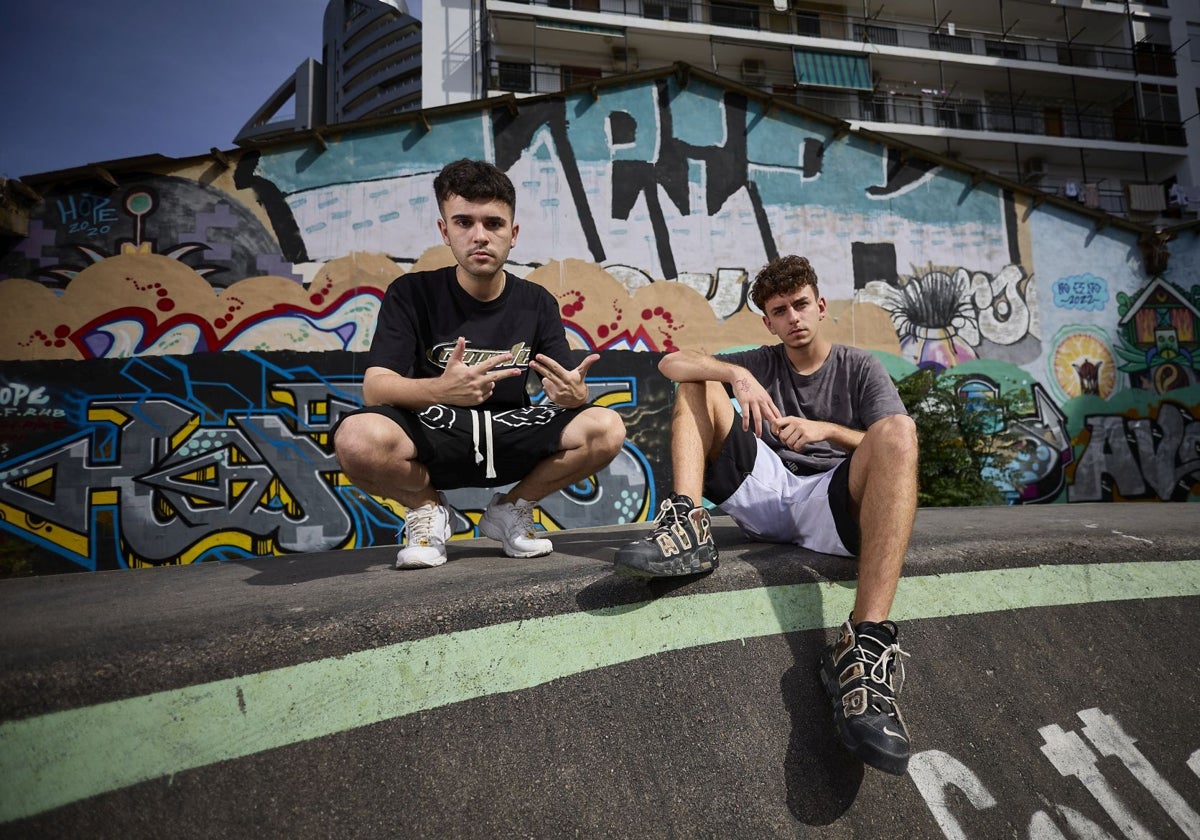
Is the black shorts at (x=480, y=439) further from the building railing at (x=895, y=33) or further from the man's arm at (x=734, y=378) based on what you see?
the building railing at (x=895, y=33)

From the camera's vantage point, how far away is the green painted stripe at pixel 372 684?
5.14 feet

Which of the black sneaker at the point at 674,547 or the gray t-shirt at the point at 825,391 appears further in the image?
the gray t-shirt at the point at 825,391

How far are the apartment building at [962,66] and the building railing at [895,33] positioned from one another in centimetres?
6

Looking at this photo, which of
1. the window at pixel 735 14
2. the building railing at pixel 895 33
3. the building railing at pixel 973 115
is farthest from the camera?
the window at pixel 735 14

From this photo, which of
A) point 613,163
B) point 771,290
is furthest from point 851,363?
point 613,163

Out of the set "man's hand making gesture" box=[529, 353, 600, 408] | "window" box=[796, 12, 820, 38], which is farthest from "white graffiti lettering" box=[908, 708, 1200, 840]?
"window" box=[796, 12, 820, 38]

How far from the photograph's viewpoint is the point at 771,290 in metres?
3.00

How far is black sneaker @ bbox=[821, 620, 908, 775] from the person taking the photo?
1842 mm

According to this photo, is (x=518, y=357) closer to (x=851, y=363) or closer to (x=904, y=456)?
Result: (x=851, y=363)

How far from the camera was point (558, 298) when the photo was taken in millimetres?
8938

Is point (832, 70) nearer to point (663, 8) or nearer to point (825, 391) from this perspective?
point (663, 8)

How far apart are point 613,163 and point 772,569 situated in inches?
319

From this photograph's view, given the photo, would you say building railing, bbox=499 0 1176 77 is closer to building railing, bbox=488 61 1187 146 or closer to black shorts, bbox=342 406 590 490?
building railing, bbox=488 61 1187 146

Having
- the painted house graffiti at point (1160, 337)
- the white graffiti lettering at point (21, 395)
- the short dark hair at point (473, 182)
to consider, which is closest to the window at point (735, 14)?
the painted house graffiti at point (1160, 337)
